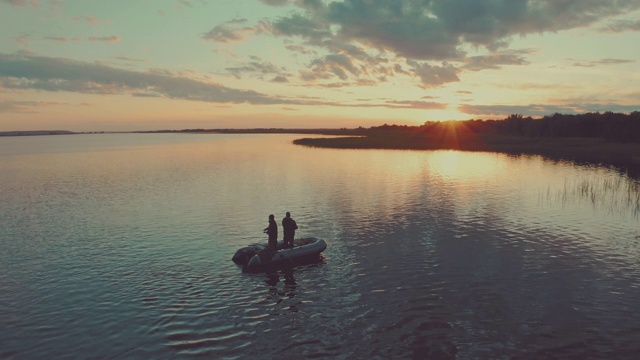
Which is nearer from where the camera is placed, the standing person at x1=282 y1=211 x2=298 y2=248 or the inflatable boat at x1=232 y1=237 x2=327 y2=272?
the inflatable boat at x1=232 y1=237 x2=327 y2=272

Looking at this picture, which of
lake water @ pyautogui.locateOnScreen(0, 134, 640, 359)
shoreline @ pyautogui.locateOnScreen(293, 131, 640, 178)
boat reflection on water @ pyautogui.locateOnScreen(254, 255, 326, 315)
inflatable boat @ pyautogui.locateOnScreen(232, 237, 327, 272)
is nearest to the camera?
lake water @ pyautogui.locateOnScreen(0, 134, 640, 359)

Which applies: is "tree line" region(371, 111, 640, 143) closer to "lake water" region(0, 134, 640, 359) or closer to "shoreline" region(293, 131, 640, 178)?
"shoreline" region(293, 131, 640, 178)

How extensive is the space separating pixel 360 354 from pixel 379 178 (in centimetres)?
5100

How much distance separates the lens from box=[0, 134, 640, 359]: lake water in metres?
16.8

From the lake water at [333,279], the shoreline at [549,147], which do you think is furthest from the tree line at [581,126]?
the lake water at [333,279]

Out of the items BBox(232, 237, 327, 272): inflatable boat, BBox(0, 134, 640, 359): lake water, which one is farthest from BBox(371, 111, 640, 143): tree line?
BBox(232, 237, 327, 272): inflatable boat

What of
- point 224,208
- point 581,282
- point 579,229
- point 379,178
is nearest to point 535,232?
point 579,229

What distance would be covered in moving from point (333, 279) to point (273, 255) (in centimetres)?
403

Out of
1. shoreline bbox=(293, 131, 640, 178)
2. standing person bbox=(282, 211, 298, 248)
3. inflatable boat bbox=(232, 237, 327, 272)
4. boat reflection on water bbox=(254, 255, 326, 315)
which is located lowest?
boat reflection on water bbox=(254, 255, 326, 315)

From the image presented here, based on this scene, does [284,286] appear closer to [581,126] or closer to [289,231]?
[289,231]

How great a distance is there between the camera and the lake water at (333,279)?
1680 cm

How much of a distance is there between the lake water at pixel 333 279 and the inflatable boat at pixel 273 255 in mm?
697

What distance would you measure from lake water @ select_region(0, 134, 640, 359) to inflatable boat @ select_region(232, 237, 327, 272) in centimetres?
70

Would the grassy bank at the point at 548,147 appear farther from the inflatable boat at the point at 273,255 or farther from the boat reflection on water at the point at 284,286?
the boat reflection on water at the point at 284,286
